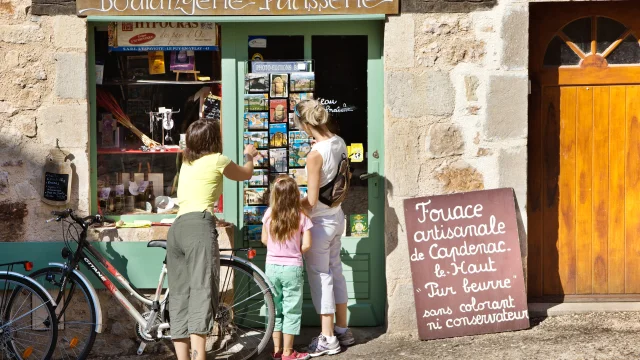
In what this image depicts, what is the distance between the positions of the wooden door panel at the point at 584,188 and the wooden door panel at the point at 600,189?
0.10 ft

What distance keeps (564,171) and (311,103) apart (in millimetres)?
1973

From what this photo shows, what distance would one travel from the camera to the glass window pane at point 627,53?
678 cm

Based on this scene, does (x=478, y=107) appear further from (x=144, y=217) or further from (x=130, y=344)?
(x=130, y=344)

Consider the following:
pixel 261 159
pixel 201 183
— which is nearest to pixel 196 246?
pixel 201 183

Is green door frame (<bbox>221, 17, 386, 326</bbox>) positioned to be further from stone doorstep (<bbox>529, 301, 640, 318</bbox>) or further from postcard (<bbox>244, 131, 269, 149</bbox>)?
stone doorstep (<bbox>529, 301, 640, 318</bbox>)

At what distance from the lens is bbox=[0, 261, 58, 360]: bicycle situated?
591 cm

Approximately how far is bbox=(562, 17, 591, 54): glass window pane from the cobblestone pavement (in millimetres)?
1928

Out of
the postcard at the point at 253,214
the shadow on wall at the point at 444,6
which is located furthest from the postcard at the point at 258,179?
the shadow on wall at the point at 444,6

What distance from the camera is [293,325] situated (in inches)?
240

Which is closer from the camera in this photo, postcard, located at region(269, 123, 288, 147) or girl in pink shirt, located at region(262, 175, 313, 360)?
girl in pink shirt, located at region(262, 175, 313, 360)

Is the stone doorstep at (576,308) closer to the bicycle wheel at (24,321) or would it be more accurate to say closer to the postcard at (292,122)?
the postcard at (292,122)

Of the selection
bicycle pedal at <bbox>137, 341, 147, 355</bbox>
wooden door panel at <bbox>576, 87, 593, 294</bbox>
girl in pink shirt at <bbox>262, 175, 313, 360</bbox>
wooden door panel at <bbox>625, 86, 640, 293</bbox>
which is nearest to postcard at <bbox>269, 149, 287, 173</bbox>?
girl in pink shirt at <bbox>262, 175, 313, 360</bbox>

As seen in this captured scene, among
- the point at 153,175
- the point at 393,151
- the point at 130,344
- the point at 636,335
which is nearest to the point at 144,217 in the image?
the point at 153,175

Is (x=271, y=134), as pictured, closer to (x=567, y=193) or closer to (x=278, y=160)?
(x=278, y=160)
